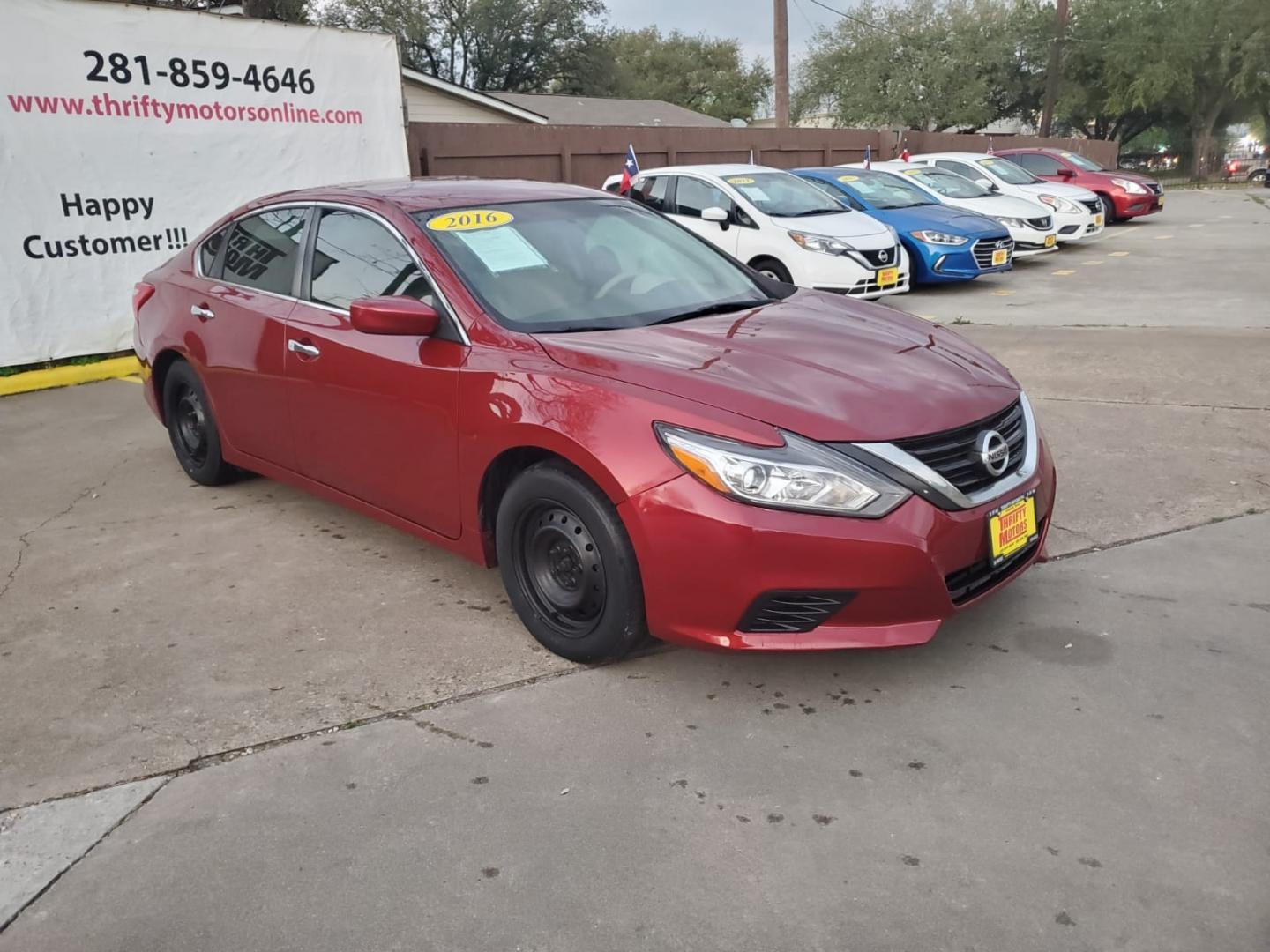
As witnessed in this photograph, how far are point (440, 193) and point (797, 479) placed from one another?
2215 millimetres

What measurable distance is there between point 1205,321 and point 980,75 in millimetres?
45798

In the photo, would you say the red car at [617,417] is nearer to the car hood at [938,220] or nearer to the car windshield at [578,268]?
the car windshield at [578,268]

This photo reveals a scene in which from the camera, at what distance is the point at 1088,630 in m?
3.61

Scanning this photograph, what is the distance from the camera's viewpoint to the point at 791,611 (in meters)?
3.01

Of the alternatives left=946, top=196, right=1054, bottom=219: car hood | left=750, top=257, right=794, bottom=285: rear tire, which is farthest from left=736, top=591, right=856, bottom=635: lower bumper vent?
left=946, top=196, right=1054, bottom=219: car hood

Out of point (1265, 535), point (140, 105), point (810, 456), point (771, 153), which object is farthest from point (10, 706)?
point (771, 153)

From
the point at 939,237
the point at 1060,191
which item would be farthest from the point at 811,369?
the point at 1060,191

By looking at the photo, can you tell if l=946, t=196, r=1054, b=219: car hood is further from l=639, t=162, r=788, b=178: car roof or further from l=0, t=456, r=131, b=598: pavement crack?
l=0, t=456, r=131, b=598: pavement crack

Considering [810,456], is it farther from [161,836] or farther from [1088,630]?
[161,836]

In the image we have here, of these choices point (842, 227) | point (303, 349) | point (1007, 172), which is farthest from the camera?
point (1007, 172)

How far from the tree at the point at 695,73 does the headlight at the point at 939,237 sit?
58.4 meters

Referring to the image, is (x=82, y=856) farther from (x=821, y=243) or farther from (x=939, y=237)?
(x=939, y=237)

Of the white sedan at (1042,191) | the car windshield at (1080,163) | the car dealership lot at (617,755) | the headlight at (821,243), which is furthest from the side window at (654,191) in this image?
the car windshield at (1080,163)

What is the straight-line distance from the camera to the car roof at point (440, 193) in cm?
419
